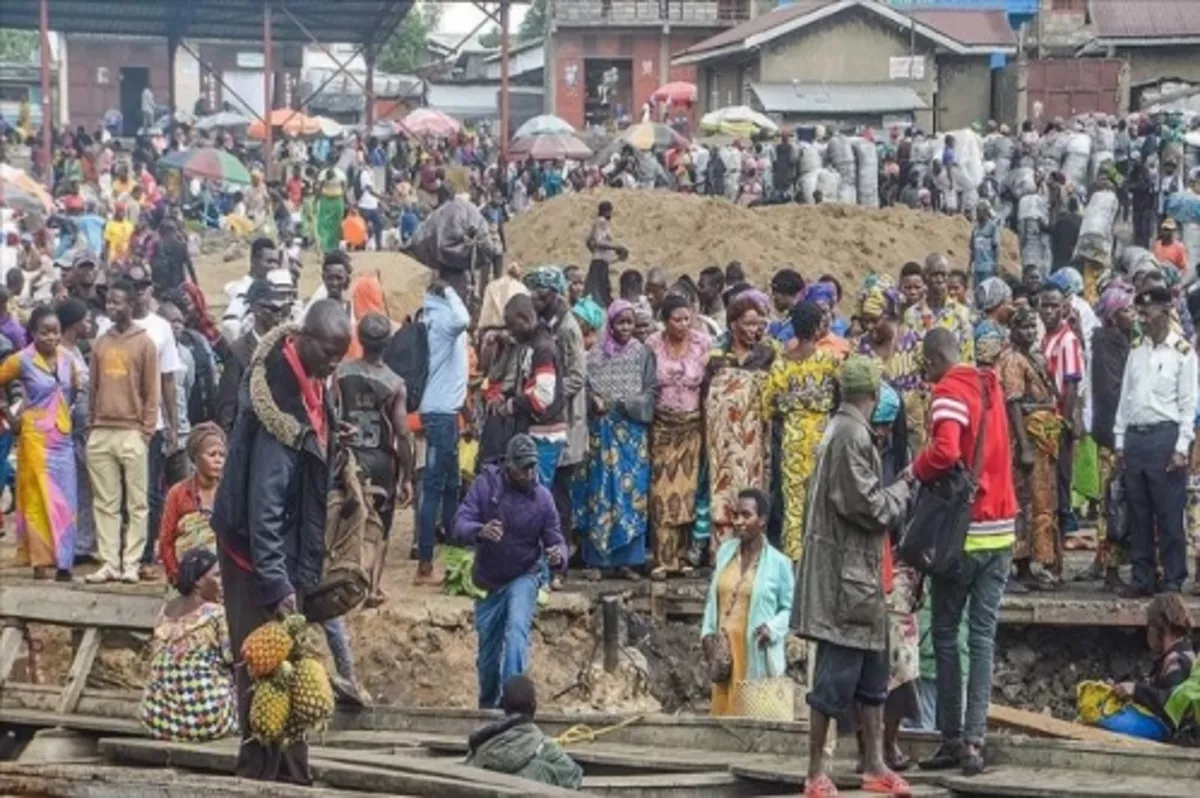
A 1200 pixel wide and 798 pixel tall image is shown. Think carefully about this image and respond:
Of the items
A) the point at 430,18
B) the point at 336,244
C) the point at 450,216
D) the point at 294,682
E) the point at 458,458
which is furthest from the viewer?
the point at 430,18

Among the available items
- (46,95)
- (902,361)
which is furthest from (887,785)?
(46,95)

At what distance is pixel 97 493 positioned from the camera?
48.9 ft

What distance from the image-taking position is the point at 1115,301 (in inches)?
598

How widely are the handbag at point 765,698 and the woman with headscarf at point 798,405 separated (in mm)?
1613

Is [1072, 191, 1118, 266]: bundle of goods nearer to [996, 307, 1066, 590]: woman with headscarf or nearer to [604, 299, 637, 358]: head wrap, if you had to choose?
[996, 307, 1066, 590]: woman with headscarf

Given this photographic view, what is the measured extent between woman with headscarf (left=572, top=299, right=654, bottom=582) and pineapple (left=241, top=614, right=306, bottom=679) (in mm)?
5518

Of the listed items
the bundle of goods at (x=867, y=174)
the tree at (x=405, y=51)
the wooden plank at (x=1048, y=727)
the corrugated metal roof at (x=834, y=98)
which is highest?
the tree at (x=405, y=51)

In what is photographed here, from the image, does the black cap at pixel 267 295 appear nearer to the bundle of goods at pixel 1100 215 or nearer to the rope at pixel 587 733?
the rope at pixel 587 733

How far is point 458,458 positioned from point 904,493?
6.03 meters

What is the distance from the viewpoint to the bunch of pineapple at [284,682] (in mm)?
9086

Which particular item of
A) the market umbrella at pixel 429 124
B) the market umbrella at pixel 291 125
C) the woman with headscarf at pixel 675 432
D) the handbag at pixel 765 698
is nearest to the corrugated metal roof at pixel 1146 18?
the market umbrella at pixel 429 124

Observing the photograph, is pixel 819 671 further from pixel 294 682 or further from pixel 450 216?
pixel 450 216

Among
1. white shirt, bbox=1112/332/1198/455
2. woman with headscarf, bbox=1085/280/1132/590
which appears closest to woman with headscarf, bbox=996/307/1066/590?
woman with headscarf, bbox=1085/280/1132/590

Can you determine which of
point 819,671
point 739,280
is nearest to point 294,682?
point 819,671
